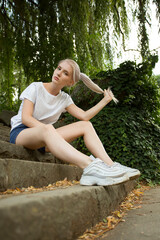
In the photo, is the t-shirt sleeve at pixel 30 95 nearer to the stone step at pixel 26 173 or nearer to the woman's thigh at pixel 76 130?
the woman's thigh at pixel 76 130

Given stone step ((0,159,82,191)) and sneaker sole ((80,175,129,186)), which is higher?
stone step ((0,159,82,191))

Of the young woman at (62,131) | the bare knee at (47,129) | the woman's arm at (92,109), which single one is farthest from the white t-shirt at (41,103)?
the bare knee at (47,129)

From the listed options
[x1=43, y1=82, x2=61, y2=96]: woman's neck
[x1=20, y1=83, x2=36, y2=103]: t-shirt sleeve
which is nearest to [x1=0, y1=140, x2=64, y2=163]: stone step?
[x1=20, y1=83, x2=36, y2=103]: t-shirt sleeve

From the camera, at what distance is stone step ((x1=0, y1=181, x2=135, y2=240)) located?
632 mm

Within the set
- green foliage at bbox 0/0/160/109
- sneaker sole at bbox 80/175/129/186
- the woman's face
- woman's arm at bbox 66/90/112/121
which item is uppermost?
green foliage at bbox 0/0/160/109

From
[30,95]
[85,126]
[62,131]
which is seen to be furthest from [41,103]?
[85,126]

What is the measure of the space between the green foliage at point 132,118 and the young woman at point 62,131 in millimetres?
1159

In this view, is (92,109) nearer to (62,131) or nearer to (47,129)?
(62,131)

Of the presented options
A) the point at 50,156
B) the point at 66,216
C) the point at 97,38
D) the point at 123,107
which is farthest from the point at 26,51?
the point at 66,216

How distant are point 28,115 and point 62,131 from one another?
37cm

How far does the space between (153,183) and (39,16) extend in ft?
10.1

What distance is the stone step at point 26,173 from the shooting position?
1.43 m

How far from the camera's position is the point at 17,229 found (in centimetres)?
63

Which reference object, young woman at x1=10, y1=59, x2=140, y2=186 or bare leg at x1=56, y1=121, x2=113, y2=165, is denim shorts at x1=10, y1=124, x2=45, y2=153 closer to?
young woman at x1=10, y1=59, x2=140, y2=186
